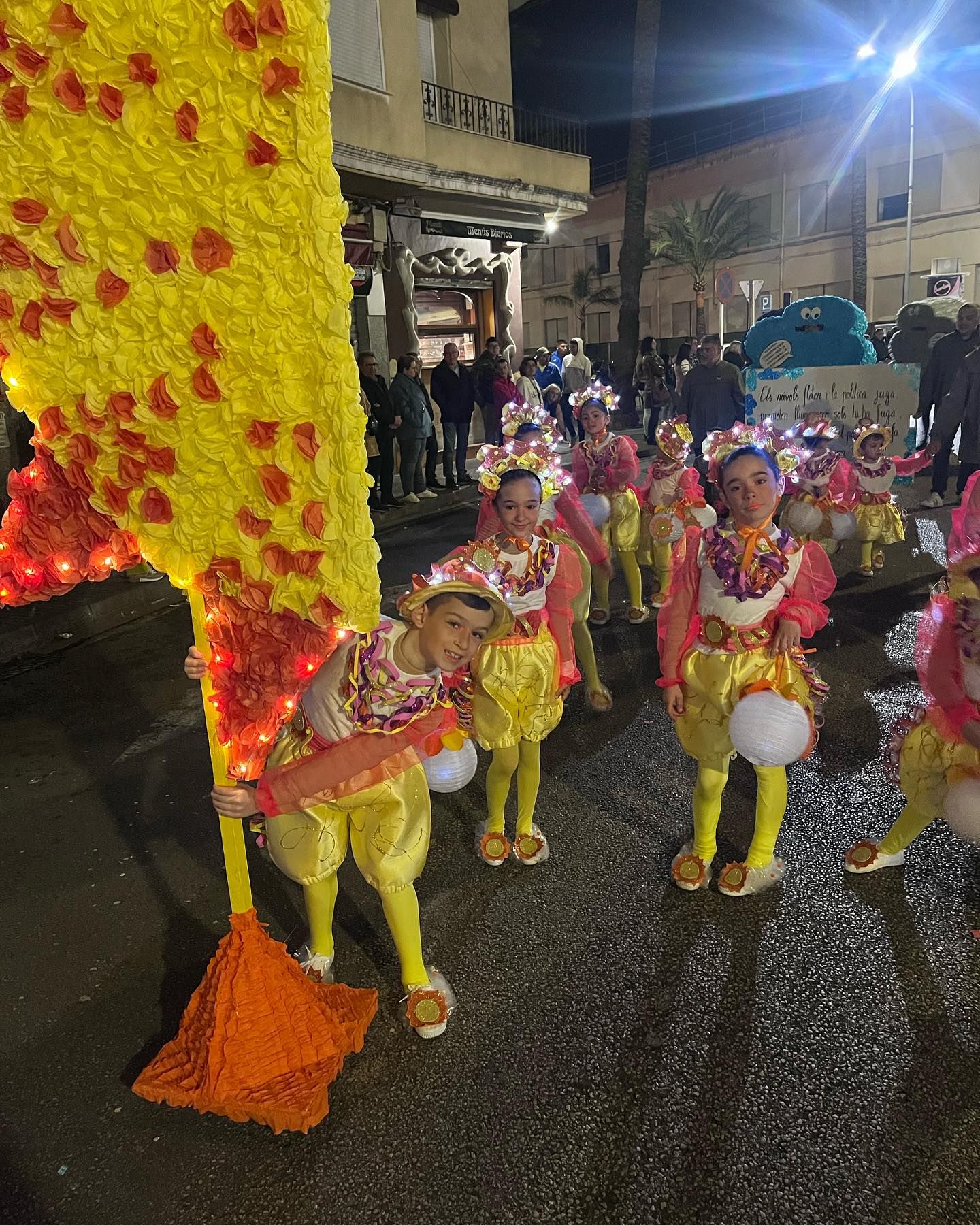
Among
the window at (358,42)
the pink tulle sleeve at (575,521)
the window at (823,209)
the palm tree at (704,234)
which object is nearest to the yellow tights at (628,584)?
the pink tulle sleeve at (575,521)

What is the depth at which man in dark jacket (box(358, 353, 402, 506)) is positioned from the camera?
11875 millimetres

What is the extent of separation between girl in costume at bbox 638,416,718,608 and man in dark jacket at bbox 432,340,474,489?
6.84 metres

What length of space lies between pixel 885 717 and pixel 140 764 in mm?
4609

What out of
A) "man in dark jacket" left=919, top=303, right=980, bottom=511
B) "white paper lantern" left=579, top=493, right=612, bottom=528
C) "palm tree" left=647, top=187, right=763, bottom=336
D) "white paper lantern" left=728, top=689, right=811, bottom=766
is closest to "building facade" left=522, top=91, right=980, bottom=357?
"palm tree" left=647, top=187, right=763, bottom=336

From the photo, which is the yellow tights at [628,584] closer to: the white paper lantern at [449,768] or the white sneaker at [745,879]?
the white sneaker at [745,879]

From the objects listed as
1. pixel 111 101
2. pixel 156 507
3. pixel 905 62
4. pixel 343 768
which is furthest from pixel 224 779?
pixel 905 62

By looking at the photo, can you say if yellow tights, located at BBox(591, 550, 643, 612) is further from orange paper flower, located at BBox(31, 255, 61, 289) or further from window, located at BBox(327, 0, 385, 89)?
window, located at BBox(327, 0, 385, 89)

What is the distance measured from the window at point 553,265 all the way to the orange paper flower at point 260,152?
141 feet

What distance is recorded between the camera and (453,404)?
13.9 metres

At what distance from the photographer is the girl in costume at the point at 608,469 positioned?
661cm

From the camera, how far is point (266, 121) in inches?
70.2

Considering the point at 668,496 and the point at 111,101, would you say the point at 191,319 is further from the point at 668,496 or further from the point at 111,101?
the point at 668,496

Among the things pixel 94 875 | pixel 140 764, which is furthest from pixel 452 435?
pixel 94 875

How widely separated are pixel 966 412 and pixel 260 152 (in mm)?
10085
